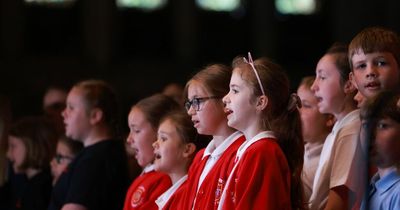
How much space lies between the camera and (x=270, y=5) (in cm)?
1580

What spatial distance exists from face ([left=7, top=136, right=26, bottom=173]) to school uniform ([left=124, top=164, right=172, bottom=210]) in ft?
5.97

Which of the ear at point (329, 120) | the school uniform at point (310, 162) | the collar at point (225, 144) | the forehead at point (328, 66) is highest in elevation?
the forehead at point (328, 66)

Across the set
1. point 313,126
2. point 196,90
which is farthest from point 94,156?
point 196,90

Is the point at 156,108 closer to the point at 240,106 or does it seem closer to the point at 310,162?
the point at 310,162

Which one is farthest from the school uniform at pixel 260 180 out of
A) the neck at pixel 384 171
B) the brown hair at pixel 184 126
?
the brown hair at pixel 184 126

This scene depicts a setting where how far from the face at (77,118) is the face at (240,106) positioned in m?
2.19

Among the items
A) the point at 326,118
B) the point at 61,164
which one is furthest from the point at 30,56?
the point at 326,118

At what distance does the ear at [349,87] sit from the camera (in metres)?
5.23

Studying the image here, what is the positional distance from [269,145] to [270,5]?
1137 cm

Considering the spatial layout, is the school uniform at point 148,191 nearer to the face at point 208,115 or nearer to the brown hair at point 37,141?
the face at point 208,115

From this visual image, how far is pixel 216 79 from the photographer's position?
207 inches

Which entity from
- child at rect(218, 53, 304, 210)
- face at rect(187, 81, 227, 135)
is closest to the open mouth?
child at rect(218, 53, 304, 210)

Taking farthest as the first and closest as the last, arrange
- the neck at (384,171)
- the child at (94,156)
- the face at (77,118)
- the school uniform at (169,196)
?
the face at (77,118)
the child at (94,156)
the school uniform at (169,196)
the neck at (384,171)

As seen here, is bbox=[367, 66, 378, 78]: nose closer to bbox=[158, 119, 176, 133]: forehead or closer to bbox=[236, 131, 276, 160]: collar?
bbox=[236, 131, 276, 160]: collar
